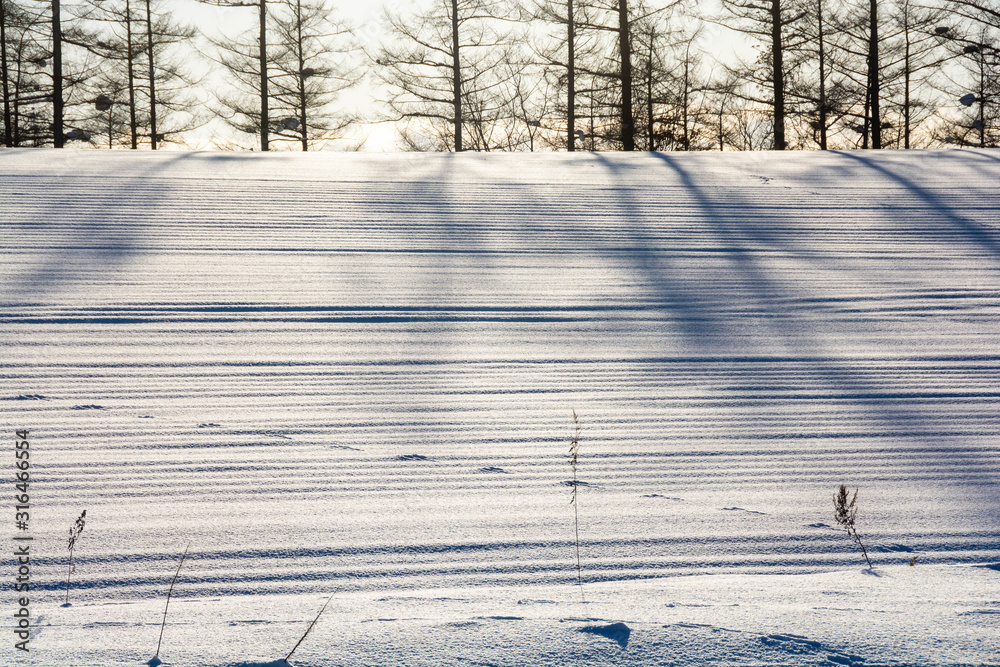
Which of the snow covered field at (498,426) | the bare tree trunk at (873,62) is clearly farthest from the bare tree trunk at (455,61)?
the snow covered field at (498,426)

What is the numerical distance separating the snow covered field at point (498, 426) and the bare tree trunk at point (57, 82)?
420 inches

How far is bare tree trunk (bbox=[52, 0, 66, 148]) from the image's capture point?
56.7 feet

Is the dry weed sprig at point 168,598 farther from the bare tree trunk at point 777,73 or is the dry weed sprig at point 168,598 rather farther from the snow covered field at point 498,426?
the bare tree trunk at point 777,73

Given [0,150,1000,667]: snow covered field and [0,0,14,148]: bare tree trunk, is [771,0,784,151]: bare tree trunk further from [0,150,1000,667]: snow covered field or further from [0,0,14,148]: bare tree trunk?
[0,0,14,148]: bare tree trunk

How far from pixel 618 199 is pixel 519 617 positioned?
22.9 feet

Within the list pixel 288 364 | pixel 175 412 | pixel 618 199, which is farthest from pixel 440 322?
pixel 618 199

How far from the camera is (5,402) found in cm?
386

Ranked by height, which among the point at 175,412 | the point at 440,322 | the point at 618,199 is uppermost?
the point at 618,199

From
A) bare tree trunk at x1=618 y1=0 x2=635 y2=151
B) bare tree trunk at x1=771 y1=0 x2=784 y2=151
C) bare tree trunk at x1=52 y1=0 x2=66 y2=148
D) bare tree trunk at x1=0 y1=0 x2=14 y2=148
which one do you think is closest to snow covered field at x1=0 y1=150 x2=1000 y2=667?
bare tree trunk at x1=618 y1=0 x2=635 y2=151

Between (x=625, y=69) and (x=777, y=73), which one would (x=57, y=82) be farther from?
(x=777, y=73)

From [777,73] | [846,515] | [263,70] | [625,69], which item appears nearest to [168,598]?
[846,515]

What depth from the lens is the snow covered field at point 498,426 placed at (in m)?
2.05

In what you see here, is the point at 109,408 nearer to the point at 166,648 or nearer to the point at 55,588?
the point at 55,588

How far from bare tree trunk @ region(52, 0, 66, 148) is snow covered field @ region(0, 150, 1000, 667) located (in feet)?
35.0
